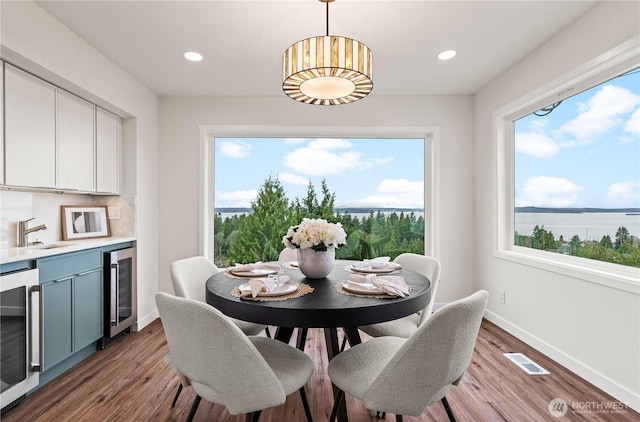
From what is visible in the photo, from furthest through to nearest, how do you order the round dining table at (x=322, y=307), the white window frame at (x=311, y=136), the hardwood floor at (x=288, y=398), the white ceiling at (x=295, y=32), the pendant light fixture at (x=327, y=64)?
the white window frame at (x=311, y=136), the white ceiling at (x=295, y=32), the hardwood floor at (x=288, y=398), the pendant light fixture at (x=327, y=64), the round dining table at (x=322, y=307)

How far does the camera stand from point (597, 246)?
2.31 meters

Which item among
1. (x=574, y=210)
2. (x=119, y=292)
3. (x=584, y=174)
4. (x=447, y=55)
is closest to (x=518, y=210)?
(x=574, y=210)

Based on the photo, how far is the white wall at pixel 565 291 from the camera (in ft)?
6.36

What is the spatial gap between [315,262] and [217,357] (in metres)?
0.79

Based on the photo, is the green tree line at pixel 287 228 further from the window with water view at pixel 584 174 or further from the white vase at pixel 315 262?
the white vase at pixel 315 262

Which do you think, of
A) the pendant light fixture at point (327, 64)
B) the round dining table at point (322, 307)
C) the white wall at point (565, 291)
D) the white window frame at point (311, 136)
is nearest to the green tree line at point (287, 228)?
the white window frame at point (311, 136)

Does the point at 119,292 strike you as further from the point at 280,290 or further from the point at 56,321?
the point at 280,290

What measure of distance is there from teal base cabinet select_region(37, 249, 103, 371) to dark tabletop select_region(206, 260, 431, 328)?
1.35 m

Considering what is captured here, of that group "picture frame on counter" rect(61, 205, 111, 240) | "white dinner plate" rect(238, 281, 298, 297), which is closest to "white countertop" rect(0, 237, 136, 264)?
"picture frame on counter" rect(61, 205, 111, 240)

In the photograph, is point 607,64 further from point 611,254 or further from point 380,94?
point 380,94

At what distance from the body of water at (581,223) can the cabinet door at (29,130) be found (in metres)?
3.93

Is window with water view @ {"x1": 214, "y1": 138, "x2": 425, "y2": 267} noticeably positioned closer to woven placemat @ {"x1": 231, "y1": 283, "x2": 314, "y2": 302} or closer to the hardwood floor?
the hardwood floor

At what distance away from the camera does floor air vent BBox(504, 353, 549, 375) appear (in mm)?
2311

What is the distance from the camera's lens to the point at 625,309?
194 cm
